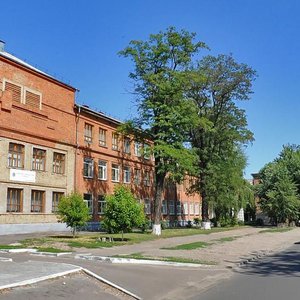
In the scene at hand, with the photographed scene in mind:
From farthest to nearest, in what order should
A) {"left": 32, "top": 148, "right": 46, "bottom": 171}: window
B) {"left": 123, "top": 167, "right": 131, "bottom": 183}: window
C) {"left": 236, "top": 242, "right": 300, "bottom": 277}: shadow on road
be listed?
{"left": 123, "top": 167, "right": 131, "bottom": 183}: window → {"left": 32, "top": 148, "right": 46, "bottom": 171}: window → {"left": 236, "top": 242, "right": 300, "bottom": 277}: shadow on road

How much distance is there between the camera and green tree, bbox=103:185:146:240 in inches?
1078

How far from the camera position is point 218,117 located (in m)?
48.9

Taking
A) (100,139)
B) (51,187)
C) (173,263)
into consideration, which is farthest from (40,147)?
(173,263)

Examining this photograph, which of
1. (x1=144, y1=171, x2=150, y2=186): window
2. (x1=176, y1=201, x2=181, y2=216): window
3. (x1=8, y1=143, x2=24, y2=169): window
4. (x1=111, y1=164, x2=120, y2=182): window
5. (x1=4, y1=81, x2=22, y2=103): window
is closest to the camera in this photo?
(x1=8, y1=143, x2=24, y2=169): window

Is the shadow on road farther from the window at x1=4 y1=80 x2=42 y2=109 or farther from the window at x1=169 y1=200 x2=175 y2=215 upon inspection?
the window at x1=169 y1=200 x2=175 y2=215

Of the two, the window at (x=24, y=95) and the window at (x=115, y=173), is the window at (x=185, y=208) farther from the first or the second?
the window at (x=24, y=95)

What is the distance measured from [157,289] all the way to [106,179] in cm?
3565

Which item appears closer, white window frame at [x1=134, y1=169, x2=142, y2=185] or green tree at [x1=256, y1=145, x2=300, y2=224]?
white window frame at [x1=134, y1=169, x2=142, y2=185]

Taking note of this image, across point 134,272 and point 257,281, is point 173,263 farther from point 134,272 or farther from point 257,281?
point 257,281

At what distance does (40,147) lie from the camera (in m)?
36.7

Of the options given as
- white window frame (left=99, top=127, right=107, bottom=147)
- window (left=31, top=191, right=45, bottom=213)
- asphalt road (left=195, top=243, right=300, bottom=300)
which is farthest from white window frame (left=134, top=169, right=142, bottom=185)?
asphalt road (left=195, top=243, right=300, bottom=300)

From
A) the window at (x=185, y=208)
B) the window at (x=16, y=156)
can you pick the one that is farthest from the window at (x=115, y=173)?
the window at (x=185, y=208)

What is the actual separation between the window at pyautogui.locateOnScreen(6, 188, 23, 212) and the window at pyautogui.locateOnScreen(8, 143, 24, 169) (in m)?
1.92

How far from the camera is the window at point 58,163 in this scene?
126 feet
